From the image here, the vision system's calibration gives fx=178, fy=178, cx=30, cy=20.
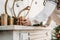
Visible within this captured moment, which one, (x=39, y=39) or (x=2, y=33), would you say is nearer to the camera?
(x=2, y=33)

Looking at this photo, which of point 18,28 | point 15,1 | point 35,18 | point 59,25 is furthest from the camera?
point 59,25

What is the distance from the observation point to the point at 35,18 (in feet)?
7.68

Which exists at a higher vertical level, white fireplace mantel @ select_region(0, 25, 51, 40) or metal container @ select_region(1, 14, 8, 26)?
metal container @ select_region(1, 14, 8, 26)

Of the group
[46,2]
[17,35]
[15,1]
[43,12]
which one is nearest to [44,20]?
[43,12]

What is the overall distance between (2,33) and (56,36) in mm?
1168

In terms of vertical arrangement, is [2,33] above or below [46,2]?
below

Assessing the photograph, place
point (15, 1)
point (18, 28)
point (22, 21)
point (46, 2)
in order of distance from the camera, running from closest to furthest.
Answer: point (18, 28) < point (22, 21) < point (15, 1) < point (46, 2)

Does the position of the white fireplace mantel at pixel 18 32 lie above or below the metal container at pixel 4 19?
below

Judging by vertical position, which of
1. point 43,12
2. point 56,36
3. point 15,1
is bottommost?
point 56,36

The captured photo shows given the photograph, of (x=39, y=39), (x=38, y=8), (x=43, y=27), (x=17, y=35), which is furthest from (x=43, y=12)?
(x=17, y=35)

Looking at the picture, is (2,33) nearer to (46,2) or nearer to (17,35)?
(17,35)

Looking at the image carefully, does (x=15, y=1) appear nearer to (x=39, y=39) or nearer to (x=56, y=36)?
(x=39, y=39)

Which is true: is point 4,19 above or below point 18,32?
above

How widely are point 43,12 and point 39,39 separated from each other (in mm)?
496
